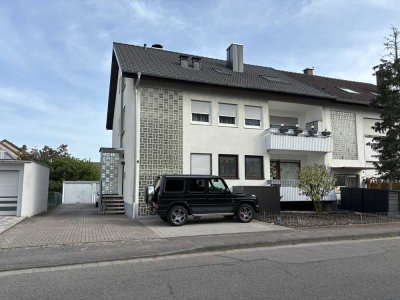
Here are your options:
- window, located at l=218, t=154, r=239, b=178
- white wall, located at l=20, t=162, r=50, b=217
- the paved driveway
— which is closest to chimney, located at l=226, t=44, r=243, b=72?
window, located at l=218, t=154, r=239, b=178

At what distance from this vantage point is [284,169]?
71.0ft

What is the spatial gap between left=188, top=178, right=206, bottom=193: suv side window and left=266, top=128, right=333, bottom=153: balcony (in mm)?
6083

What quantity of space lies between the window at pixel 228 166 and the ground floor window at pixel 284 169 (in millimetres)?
2902

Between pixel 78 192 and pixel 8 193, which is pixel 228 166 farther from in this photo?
pixel 78 192

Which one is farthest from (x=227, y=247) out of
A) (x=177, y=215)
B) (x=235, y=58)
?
(x=235, y=58)

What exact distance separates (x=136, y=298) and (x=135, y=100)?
12982 mm

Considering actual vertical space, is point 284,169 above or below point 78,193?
above

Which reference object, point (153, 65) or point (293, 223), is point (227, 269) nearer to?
point (293, 223)

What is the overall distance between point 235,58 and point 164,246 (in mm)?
15944

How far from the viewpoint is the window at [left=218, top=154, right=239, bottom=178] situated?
19.0 m

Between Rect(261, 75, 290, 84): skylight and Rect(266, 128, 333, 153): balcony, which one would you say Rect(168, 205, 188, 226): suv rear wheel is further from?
Rect(261, 75, 290, 84): skylight

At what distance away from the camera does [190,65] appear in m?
21.3

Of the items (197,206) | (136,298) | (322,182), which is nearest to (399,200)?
(322,182)

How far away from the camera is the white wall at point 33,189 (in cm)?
1752
